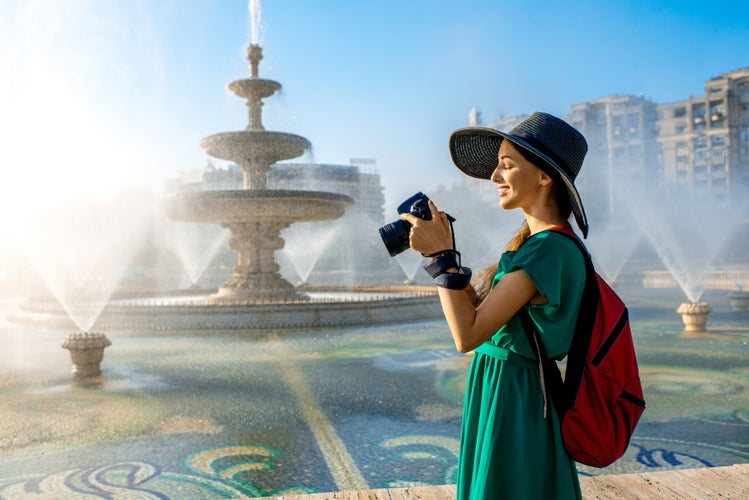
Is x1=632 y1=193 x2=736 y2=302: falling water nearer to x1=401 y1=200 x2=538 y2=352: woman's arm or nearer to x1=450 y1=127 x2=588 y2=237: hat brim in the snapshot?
x1=450 y1=127 x2=588 y2=237: hat brim

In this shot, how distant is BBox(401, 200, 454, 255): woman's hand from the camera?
1.95m

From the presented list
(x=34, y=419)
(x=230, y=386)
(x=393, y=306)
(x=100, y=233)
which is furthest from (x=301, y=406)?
(x=100, y=233)

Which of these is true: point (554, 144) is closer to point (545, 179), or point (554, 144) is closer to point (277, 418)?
point (545, 179)

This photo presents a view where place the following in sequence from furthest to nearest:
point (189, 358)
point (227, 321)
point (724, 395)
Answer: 1. point (227, 321)
2. point (189, 358)
3. point (724, 395)

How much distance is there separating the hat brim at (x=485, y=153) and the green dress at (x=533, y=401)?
0.15 metres

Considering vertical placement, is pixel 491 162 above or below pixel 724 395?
above

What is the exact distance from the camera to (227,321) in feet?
37.9

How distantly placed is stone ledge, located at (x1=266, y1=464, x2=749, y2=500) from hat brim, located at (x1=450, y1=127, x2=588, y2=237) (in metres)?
1.65

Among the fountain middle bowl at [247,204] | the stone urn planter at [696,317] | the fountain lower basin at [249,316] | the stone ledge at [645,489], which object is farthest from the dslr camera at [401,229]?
the fountain middle bowl at [247,204]

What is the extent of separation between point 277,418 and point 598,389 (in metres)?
4.02

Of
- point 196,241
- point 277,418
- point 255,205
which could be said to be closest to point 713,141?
point 196,241

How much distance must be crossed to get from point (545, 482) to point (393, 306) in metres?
11.1

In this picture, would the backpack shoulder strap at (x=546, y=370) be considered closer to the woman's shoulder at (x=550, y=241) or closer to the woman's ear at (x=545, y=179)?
the woman's shoulder at (x=550, y=241)

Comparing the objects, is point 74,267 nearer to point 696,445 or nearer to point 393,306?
point 393,306
